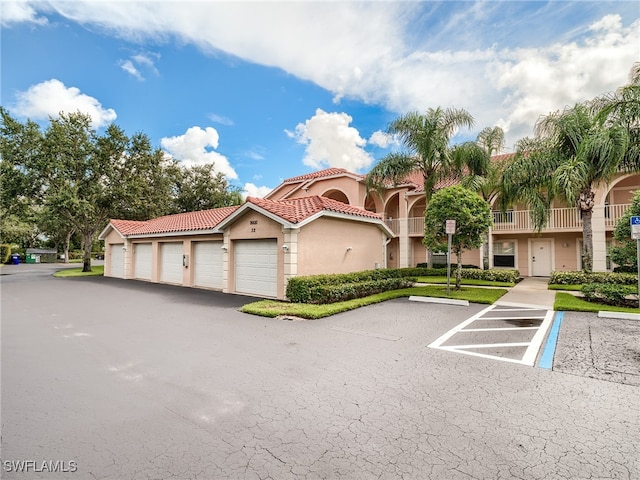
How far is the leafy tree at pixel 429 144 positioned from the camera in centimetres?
1578

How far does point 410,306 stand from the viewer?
10180 mm

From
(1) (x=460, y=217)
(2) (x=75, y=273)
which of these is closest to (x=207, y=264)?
(1) (x=460, y=217)

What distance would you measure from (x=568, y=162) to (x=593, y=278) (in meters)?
5.37

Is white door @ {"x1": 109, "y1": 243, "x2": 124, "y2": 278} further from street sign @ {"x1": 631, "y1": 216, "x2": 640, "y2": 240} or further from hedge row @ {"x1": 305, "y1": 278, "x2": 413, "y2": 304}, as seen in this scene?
street sign @ {"x1": 631, "y1": 216, "x2": 640, "y2": 240}

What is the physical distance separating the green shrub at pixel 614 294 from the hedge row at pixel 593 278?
3.91m

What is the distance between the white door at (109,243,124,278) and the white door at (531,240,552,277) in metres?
26.6

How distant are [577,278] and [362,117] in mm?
14083

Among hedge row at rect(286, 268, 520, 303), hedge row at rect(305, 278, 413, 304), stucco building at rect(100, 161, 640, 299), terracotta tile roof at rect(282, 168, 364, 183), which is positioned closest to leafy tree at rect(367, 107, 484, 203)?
stucco building at rect(100, 161, 640, 299)

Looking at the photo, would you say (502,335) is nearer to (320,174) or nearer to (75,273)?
(320,174)

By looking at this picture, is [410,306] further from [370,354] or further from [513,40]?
[513,40]

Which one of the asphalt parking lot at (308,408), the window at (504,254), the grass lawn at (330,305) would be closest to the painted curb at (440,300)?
the grass lawn at (330,305)

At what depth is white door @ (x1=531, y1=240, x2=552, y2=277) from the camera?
63.4ft

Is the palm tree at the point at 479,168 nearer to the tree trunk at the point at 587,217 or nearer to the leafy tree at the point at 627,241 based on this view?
the tree trunk at the point at 587,217

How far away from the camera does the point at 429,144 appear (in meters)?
15.7
